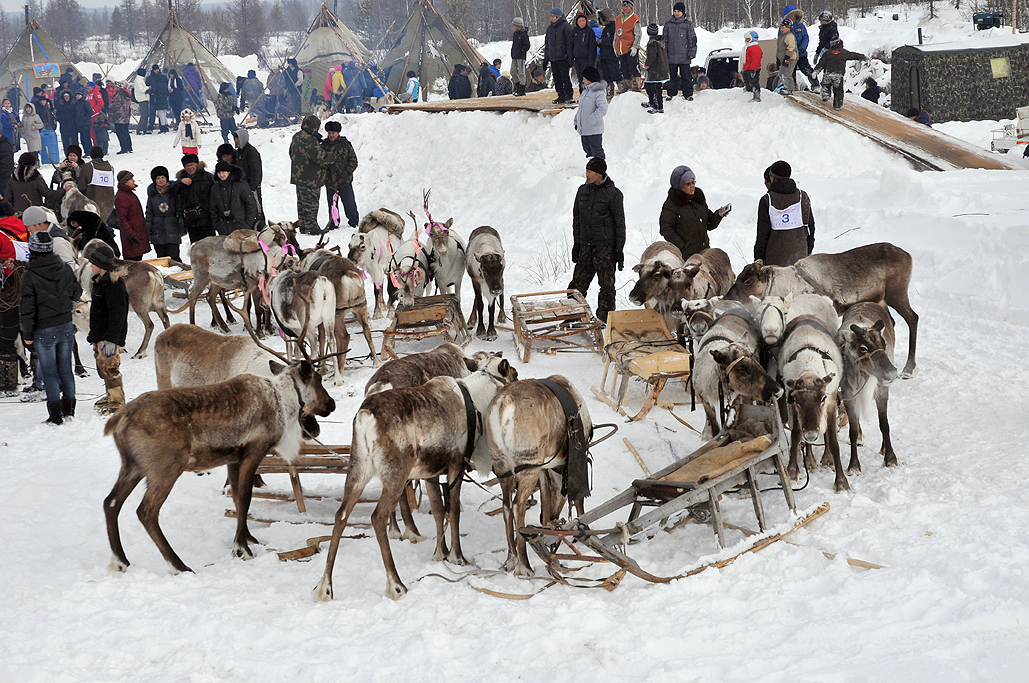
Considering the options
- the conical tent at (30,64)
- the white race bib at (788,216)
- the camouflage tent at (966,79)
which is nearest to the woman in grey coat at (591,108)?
the white race bib at (788,216)

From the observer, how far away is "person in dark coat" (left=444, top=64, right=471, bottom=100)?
71.7ft

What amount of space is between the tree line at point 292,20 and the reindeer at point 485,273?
707 inches

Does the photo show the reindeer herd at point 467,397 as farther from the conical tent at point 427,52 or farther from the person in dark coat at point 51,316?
the conical tent at point 427,52

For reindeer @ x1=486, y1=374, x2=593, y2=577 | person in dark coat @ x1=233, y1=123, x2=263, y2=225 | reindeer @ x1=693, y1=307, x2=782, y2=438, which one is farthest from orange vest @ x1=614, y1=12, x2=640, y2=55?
reindeer @ x1=486, y1=374, x2=593, y2=577

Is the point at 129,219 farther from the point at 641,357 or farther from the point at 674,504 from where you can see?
the point at 674,504

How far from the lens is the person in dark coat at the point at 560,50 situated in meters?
15.2

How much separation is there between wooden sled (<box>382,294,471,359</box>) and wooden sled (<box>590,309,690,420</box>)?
5.78ft

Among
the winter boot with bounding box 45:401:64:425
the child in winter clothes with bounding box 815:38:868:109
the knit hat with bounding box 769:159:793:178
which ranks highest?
the child in winter clothes with bounding box 815:38:868:109

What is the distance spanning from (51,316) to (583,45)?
1114 cm

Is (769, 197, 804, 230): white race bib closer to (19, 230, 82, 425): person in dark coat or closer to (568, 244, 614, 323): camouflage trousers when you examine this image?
(568, 244, 614, 323): camouflage trousers

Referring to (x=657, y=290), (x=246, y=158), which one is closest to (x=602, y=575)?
(x=657, y=290)

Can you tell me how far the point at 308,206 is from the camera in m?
14.5

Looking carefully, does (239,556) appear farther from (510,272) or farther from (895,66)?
(895,66)

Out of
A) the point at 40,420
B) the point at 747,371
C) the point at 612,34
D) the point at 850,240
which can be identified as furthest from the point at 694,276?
the point at 612,34
